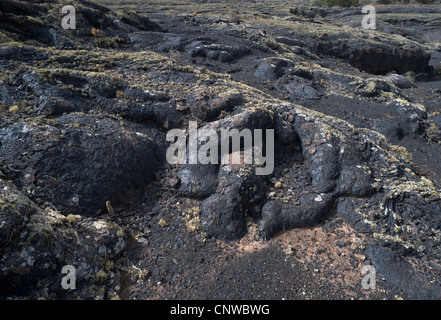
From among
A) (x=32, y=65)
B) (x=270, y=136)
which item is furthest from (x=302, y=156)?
(x=32, y=65)

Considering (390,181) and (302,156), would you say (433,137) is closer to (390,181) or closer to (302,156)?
(390,181)

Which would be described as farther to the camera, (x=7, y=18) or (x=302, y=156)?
(x=7, y=18)

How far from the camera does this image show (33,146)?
758cm

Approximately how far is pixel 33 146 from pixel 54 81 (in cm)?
350

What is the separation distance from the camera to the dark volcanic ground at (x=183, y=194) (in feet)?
21.0

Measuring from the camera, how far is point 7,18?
1307 cm

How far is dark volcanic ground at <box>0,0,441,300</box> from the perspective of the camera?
6410mm

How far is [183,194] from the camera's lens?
27.9 ft

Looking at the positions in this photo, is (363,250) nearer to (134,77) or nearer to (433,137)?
(433,137)

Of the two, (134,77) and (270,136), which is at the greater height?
(134,77)

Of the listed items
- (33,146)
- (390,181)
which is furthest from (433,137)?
(33,146)

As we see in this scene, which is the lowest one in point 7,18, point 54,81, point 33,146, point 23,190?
point 23,190

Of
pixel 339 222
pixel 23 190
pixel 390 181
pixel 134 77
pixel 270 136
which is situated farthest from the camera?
pixel 134 77

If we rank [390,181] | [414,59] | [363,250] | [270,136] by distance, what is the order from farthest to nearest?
[414,59] < [270,136] < [390,181] < [363,250]
